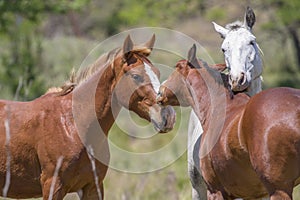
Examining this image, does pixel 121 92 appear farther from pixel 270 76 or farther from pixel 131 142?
pixel 270 76

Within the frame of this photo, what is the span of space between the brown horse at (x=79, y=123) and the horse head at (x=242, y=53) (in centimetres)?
59

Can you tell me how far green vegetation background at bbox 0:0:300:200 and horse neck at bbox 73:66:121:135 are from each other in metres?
1.27

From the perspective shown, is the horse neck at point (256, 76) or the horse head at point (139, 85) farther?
the horse neck at point (256, 76)

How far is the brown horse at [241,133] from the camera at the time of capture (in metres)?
4.50

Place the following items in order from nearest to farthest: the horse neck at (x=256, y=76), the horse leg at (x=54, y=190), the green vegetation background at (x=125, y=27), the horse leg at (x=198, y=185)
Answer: the horse leg at (x=54, y=190) → the horse neck at (x=256, y=76) → the horse leg at (x=198, y=185) → the green vegetation background at (x=125, y=27)

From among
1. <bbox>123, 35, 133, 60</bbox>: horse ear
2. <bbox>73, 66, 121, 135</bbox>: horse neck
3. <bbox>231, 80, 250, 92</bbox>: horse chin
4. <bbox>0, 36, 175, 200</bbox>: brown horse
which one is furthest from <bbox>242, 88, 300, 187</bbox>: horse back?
<bbox>73, 66, 121, 135</bbox>: horse neck

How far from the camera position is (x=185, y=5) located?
2134 cm

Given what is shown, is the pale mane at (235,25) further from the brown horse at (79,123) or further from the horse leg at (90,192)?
the horse leg at (90,192)

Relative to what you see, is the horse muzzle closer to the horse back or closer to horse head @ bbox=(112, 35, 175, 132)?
horse head @ bbox=(112, 35, 175, 132)

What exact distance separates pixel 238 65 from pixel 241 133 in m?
1.21

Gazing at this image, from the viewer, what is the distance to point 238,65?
595 centimetres

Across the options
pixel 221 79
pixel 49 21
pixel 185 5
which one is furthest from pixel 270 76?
pixel 221 79

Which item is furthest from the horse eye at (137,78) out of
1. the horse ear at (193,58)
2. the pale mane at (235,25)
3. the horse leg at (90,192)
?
the pale mane at (235,25)

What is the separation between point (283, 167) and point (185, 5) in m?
17.1
